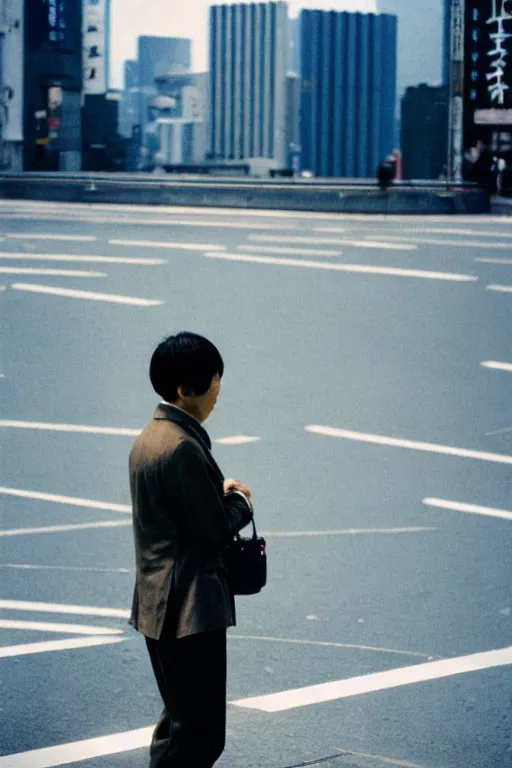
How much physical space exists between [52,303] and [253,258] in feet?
15.1

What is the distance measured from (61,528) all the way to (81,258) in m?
13.3

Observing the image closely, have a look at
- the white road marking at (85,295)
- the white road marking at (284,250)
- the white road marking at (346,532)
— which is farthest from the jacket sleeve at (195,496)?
the white road marking at (284,250)

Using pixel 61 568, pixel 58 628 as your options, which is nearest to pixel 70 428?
pixel 61 568

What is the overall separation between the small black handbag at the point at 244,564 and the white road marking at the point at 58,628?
2.54 m

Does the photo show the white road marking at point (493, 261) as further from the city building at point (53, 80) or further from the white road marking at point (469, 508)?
the city building at point (53, 80)

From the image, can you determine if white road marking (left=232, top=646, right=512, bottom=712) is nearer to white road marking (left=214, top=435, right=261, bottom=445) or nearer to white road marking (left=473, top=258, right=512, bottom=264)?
white road marking (left=214, top=435, right=261, bottom=445)

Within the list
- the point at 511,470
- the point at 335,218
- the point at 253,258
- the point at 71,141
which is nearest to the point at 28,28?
the point at 71,141

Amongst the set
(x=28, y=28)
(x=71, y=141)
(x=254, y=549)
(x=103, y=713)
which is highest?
(x=28, y=28)

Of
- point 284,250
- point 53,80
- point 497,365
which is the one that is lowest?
point 497,365

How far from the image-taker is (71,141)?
94875 mm

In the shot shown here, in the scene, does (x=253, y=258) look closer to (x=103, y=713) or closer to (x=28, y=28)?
(x=103, y=713)

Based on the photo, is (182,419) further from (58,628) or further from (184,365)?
(58,628)

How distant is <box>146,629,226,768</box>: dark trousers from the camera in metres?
3.54

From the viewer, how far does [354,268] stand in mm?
19453
